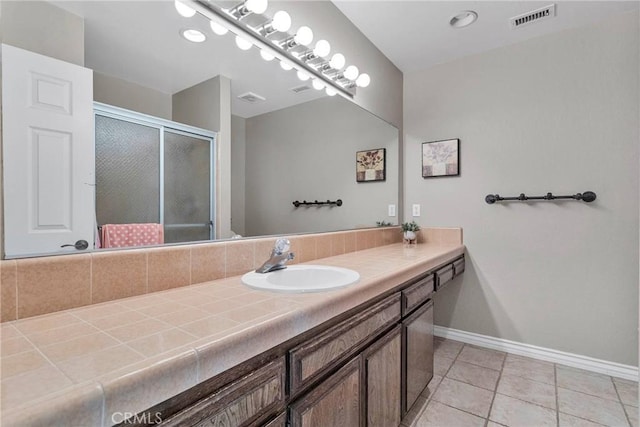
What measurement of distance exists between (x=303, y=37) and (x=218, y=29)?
502mm

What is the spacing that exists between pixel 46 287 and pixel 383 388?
1.17 meters

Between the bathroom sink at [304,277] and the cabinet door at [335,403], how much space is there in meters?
0.30

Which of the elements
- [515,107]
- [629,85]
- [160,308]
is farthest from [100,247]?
[629,85]

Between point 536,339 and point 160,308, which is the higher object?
point 160,308

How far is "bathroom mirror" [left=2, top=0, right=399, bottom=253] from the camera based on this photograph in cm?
89

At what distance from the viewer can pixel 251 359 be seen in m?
0.66

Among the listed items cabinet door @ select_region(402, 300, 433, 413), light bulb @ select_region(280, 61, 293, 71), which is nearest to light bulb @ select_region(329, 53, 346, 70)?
light bulb @ select_region(280, 61, 293, 71)

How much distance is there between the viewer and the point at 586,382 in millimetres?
1879

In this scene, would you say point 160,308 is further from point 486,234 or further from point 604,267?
point 604,267

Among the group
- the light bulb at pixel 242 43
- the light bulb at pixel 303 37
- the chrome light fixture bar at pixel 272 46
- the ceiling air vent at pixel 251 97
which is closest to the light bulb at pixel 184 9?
the chrome light fixture bar at pixel 272 46

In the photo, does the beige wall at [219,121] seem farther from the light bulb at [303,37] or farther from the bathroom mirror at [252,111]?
the light bulb at [303,37]

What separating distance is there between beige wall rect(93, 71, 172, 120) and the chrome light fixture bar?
0.41m

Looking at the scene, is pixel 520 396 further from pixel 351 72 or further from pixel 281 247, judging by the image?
pixel 351 72

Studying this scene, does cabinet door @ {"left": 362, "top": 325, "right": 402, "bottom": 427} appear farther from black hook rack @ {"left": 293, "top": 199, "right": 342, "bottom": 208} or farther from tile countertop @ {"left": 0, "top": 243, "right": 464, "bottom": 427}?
black hook rack @ {"left": 293, "top": 199, "right": 342, "bottom": 208}
